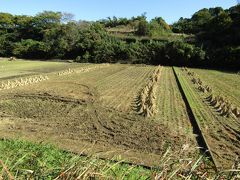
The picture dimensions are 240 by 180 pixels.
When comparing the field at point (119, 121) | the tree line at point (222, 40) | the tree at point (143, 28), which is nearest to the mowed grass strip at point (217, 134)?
the field at point (119, 121)

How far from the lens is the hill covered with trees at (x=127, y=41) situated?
50.0 m

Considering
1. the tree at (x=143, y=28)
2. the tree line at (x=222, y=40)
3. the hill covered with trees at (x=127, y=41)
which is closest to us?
the tree line at (x=222, y=40)

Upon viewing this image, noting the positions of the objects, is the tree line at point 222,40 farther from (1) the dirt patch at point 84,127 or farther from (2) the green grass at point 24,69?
(1) the dirt patch at point 84,127

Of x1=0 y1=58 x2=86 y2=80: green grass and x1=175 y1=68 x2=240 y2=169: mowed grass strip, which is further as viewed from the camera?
x1=0 y1=58 x2=86 y2=80: green grass

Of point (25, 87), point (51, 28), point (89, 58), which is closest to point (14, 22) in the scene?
point (51, 28)

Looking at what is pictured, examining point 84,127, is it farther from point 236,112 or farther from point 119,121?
point 236,112

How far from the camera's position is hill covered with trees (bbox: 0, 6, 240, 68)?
5003 cm

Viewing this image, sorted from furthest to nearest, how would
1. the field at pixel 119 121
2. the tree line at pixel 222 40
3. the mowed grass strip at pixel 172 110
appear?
the tree line at pixel 222 40
the mowed grass strip at pixel 172 110
the field at pixel 119 121

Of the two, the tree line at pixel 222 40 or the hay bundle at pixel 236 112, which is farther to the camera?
the tree line at pixel 222 40

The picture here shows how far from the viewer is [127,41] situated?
6303cm

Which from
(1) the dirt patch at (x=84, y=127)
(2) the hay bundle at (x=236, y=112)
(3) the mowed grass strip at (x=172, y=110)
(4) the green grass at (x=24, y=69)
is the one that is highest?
(2) the hay bundle at (x=236, y=112)

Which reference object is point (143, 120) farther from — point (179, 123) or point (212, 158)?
point (212, 158)

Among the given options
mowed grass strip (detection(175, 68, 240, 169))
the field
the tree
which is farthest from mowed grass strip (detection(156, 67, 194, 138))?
the tree

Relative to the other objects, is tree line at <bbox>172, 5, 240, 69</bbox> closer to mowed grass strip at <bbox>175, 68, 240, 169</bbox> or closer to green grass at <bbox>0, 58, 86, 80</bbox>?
green grass at <bbox>0, 58, 86, 80</bbox>
